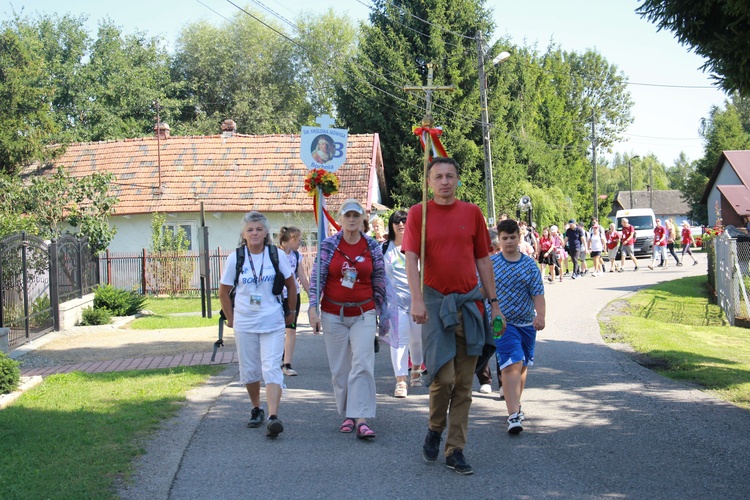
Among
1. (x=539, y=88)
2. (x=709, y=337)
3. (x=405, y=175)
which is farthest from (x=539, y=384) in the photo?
(x=539, y=88)

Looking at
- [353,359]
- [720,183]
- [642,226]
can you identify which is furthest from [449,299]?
[720,183]

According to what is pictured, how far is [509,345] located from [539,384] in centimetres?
222

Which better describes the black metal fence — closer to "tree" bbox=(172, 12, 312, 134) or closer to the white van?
the white van

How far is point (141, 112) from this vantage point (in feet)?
162

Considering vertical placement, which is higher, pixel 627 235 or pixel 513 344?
pixel 627 235

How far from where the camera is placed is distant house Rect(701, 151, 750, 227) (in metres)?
49.8

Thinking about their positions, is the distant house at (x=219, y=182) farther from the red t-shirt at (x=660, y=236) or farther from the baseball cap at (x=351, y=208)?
the baseball cap at (x=351, y=208)

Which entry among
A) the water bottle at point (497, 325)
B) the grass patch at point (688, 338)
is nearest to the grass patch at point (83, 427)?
the water bottle at point (497, 325)

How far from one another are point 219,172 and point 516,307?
83.1 ft

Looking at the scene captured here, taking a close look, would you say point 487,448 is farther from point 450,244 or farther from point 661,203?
point 661,203

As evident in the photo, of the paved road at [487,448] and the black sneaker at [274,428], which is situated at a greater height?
the black sneaker at [274,428]

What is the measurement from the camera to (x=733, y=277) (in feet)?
49.1

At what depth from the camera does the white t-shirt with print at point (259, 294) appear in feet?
21.9

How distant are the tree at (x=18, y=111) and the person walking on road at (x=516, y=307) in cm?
2886
